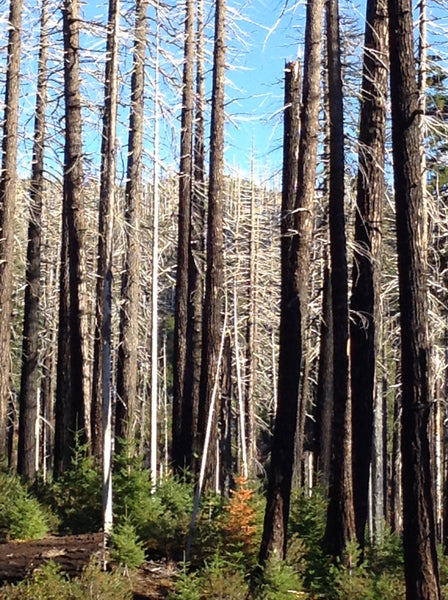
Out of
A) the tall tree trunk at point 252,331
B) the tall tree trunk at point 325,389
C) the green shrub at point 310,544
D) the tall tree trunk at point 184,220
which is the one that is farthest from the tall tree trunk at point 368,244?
the tall tree trunk at point 252,331

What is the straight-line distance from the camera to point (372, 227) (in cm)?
1234

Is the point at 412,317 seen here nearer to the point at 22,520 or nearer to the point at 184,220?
the point at 22,520

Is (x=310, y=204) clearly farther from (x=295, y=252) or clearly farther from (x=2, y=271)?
(x=2, y=271)

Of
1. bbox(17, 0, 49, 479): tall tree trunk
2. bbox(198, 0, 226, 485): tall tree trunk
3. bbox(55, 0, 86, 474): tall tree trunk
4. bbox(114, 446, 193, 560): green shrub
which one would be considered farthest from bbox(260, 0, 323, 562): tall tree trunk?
bbox(17, 0, 49, 479): tall tree trunk

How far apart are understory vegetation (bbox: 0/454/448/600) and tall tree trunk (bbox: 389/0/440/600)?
1979 mm

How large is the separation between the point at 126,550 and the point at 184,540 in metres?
1.36

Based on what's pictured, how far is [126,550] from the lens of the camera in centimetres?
1124

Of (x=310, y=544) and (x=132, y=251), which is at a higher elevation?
(x=132, y=251)

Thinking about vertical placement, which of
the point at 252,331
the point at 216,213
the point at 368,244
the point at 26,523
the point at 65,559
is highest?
the point at 216,213

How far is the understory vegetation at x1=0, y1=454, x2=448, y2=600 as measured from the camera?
10094 millimetres

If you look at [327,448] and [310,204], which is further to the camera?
[327,448]

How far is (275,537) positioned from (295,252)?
399cm

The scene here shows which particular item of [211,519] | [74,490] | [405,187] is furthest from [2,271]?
[405,187]

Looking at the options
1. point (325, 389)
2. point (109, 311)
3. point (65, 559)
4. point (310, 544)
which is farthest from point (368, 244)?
point (325, 389)
